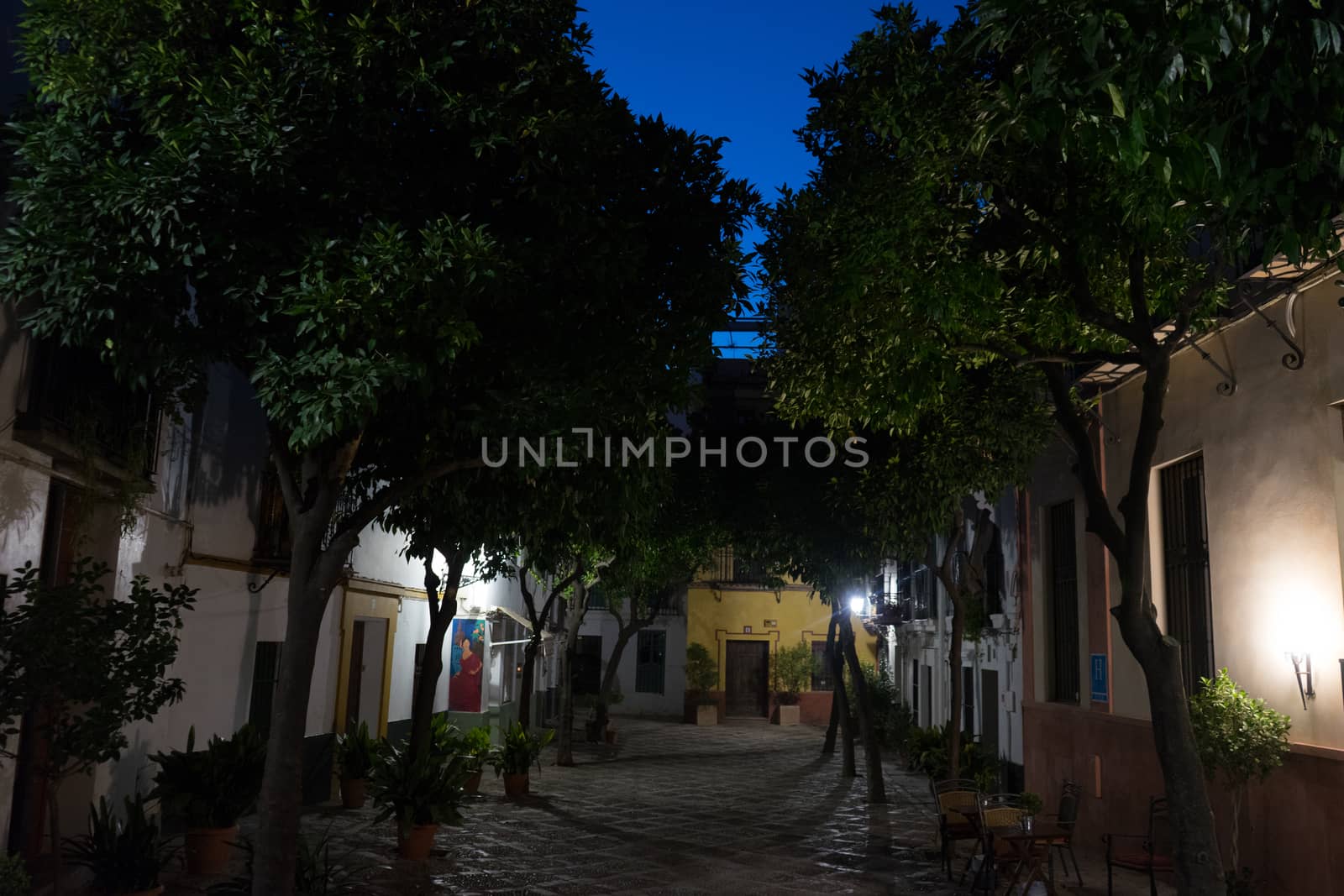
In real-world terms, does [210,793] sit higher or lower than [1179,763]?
lower

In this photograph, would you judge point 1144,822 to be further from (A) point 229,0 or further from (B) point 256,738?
(A) point 229,0

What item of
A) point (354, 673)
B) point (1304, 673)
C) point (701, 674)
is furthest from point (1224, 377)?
point (701, 674)

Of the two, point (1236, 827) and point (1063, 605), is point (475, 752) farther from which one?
point (1236, 827)

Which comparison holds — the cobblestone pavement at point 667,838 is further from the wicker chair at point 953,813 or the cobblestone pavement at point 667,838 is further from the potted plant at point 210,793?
the potted plant at point 210,793

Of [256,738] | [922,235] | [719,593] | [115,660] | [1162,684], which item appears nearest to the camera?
[1162,684]

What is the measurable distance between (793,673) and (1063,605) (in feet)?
71.4

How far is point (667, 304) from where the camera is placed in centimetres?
763

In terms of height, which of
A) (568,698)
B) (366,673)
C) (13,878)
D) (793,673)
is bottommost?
(13,878)

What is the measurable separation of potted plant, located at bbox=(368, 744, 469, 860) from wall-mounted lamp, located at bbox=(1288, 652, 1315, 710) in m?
7.76

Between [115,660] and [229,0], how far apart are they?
4.28 metres

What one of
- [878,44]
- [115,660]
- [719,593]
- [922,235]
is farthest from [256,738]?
[719,593]

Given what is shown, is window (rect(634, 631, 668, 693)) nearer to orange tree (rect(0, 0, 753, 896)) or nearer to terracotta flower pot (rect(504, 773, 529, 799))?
terracotta flower pot (rect(504, 773, 529, 799))

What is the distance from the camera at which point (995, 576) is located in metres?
16.9

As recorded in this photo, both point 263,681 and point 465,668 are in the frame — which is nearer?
point 263,681
